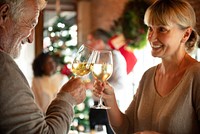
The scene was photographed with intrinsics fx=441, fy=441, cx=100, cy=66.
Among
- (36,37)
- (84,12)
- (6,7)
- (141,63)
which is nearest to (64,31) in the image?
(36,37)

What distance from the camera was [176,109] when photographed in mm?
1902

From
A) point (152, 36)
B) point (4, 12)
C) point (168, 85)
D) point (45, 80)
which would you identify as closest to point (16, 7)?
Answer: point (4, 12)

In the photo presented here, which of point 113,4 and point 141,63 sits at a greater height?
point 113,4

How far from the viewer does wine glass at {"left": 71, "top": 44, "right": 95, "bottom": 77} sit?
206 centimetres

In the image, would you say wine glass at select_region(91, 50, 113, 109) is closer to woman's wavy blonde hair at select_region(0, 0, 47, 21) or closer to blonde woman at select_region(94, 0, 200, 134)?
blonde woman at select_region(94, 0, 200, 134)

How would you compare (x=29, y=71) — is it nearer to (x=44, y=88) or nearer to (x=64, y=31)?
(x=64, y=31)

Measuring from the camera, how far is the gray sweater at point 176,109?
6.20 ft

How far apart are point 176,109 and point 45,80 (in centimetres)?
307

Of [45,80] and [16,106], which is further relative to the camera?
[45,80]

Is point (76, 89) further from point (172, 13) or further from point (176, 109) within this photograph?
point (172, 13)

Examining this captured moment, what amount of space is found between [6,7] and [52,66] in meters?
3.48

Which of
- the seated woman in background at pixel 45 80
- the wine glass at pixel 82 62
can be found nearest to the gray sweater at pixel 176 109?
the wine glass at pixel 82 62

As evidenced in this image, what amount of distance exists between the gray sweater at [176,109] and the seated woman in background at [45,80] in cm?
265

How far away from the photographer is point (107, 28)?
8.08 meters
